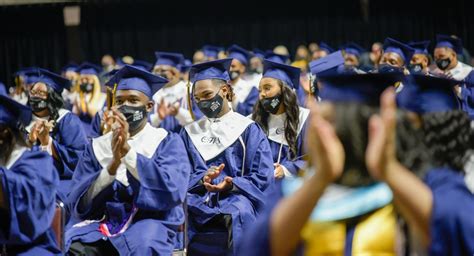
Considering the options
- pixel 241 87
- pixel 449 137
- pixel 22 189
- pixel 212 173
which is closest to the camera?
pixel 449 137

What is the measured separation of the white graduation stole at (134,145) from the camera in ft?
20.0

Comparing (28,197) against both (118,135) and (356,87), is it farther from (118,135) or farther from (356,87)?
(356,87)

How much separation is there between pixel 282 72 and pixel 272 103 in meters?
0.36

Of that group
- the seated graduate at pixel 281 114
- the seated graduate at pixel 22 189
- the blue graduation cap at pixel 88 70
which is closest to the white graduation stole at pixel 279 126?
the seated graduate at pixel 281 114

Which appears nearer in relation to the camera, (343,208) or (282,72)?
(343,208)

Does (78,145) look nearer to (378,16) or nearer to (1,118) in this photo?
(1,118)

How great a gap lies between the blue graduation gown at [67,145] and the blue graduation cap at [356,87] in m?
4.91

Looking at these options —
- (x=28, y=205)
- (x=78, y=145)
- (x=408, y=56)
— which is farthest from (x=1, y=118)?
(x=408, y=56)

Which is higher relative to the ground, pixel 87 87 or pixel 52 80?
pixel 52 80

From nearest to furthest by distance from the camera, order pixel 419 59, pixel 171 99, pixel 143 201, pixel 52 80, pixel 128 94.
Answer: pixel 143 201 < pixel 128 94 < pixel 52 80 < pixel 419 59 < pixel 171 99

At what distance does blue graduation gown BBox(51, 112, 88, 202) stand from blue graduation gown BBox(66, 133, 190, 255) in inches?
64.7

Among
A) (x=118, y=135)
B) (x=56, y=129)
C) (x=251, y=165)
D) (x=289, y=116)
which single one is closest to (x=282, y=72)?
(x=289, y=116)

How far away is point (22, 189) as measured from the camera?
4.65 m

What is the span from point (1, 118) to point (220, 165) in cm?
212
